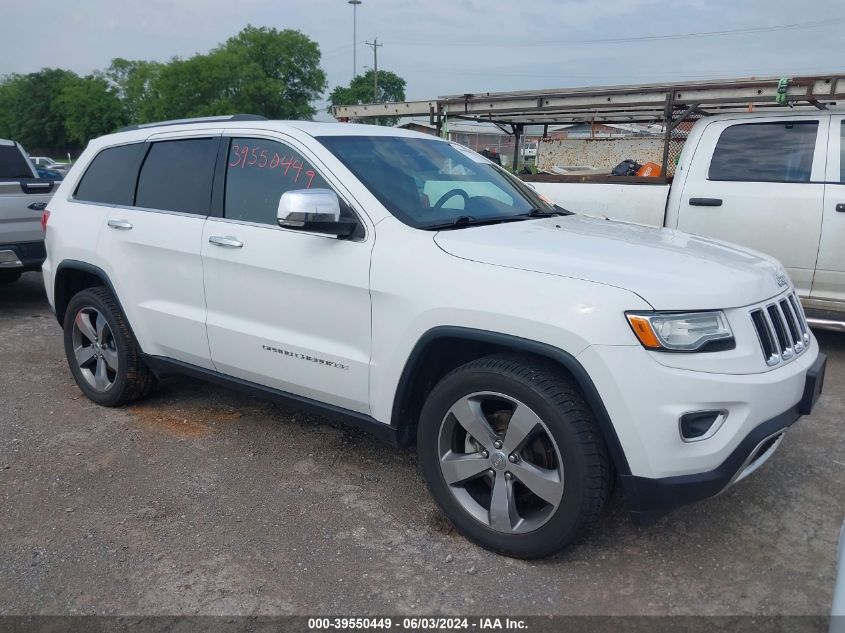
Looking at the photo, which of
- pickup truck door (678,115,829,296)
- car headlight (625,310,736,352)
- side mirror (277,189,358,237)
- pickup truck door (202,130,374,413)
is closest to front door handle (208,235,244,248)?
pickup truck door (202,130,374,413)

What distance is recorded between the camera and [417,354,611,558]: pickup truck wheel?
2662 millimetres

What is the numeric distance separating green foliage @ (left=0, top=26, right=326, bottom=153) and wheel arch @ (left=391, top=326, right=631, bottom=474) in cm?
5678

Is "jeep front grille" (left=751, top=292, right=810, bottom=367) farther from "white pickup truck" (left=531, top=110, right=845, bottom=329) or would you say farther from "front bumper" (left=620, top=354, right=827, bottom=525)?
"white pickup truck" (left=531, top=110, right=845, bottom=329)

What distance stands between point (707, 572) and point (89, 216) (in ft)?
13.0

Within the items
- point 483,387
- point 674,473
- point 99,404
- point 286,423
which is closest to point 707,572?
point 674,473

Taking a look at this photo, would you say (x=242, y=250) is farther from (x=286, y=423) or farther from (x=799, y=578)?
(x=799, y=578)

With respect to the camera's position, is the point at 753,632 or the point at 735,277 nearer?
the point at 753,632

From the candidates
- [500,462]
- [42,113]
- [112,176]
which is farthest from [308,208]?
[42,113]

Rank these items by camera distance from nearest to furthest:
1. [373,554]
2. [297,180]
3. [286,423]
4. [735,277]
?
[735,277] < [373,554] < [297,180] < [286,423]

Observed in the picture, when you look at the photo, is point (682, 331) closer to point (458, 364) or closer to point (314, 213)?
point (458, 364)

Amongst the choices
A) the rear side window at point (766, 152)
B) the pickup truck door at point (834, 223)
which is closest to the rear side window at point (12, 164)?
the rear side window at point (766, 152)

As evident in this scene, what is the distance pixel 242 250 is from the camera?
11.8 feet

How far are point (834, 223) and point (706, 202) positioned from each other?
0.93 meters

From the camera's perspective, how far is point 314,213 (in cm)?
307
